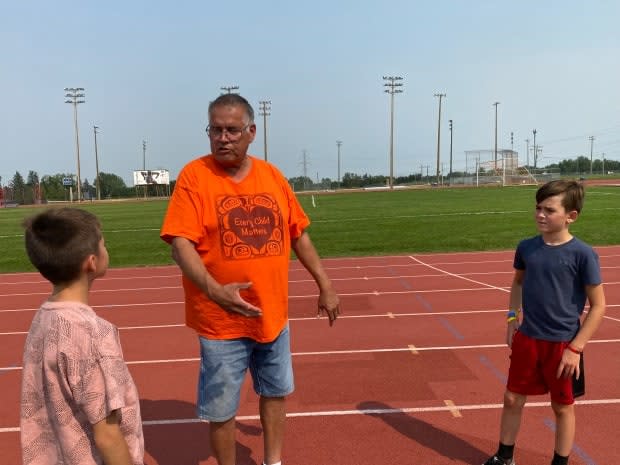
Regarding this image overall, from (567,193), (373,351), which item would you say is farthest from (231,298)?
(373,351)

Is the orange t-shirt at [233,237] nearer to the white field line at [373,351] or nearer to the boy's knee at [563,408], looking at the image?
the boy's knee at [563,408]

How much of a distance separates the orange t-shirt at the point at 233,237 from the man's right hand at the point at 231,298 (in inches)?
4.7

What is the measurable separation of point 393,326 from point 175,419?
306 cm

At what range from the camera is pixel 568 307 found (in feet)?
9.15

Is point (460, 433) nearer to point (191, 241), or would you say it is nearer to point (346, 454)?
point (346, 454)

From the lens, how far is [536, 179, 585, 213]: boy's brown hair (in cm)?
280

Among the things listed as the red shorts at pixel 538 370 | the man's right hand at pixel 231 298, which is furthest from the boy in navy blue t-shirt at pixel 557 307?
the man's right hand at pixel 231 298

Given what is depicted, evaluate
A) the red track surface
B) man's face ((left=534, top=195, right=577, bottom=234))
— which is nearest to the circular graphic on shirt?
man's face ((left=534, top=195, right=577, bottom=234))

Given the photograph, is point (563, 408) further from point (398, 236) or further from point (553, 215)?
point (398, 236)

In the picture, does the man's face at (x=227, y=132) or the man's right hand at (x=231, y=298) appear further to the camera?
the man's face at (x=227, y=132)

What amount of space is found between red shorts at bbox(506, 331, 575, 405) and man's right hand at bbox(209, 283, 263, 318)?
5.05 feet

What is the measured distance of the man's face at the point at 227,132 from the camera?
2518mm

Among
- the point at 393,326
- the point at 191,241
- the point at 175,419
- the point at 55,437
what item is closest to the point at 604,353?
the point at 393,326

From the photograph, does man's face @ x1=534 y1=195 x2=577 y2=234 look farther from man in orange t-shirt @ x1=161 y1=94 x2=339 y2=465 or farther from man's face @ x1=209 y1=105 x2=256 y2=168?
man's face @ x1=209 y1=105 x2=256 y2=168
